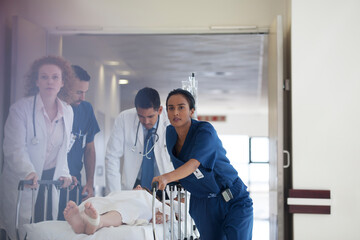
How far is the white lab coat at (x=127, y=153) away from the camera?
4.50m

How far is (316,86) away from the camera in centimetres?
403

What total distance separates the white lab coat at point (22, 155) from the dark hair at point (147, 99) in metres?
0.64

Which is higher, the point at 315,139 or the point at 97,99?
the point at 97,99

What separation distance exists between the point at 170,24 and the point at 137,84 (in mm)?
630

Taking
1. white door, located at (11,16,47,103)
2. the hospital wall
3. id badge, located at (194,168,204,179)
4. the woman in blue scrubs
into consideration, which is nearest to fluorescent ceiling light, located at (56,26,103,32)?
white door, located at (11,16,47,103)

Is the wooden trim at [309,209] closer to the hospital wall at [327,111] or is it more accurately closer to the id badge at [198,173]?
the hospital wall at [327,111]

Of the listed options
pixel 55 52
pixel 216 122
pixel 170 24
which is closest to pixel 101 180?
pixel 55 52

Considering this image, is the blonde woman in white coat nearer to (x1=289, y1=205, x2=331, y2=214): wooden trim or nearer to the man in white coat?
the man in white coat

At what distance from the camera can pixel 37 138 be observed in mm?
4598

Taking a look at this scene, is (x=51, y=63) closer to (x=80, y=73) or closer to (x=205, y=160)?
(x=80, y=73)

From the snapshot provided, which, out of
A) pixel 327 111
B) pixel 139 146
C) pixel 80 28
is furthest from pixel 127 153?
pixel 327 111

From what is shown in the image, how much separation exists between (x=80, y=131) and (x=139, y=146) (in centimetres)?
57

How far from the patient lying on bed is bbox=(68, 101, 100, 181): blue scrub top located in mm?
286

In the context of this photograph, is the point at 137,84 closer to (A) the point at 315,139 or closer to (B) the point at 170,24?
(B) the point at 170,24
